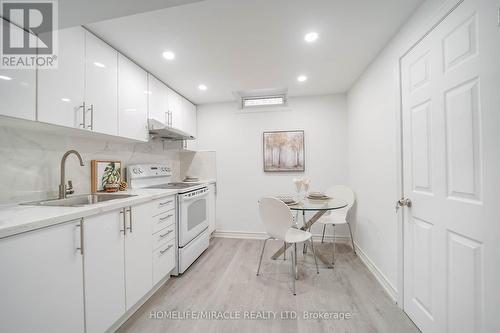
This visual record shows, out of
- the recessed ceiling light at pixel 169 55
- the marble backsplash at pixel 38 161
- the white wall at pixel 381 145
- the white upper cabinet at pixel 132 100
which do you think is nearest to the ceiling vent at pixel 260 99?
the white wall at pixel 381 145

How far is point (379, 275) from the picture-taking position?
2.01 m

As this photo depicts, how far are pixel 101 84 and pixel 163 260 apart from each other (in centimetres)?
174

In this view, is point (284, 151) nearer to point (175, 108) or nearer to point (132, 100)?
point (175, 108)

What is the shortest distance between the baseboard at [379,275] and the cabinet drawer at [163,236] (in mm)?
2218

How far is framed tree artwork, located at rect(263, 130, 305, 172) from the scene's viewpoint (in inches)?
128

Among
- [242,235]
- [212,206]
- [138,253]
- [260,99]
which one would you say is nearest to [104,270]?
[138,253]

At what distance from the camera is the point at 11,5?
3.46 feet

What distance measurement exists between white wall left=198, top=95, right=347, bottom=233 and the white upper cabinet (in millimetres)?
1405

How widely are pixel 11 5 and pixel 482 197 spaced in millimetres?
2702

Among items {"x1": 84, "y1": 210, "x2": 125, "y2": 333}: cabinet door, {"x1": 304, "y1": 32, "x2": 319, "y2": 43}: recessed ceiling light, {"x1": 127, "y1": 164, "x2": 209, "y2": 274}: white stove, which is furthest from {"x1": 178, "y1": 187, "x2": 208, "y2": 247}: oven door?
{"x1": 304, "y1": 32, "x2": 319, "y2": 43}: recessed ceiling light

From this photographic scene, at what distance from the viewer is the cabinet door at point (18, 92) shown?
1063mm

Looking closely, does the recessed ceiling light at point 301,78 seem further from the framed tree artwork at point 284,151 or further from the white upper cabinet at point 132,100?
the white upper cabinet at point 132,100

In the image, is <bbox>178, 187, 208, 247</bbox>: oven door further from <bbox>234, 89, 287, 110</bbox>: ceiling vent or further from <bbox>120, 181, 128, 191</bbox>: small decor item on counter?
<bbox>234, 89, 287, 110</bbox>: ceiling vent

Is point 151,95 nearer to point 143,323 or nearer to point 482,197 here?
point 143,323
